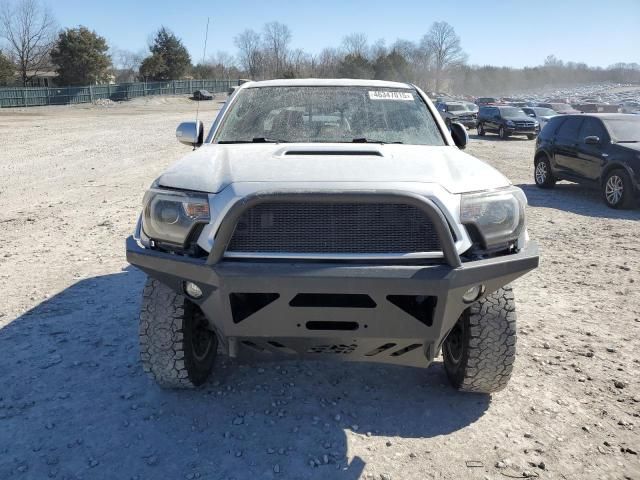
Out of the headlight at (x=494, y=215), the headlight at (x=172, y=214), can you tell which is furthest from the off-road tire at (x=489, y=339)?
the headlight at (x=172, y=214)

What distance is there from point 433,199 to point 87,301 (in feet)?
11.4

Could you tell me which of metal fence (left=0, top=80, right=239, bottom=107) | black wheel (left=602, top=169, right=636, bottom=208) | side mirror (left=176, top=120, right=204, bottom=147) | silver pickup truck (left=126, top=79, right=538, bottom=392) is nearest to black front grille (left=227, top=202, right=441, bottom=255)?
silver pickup truck (left=126, top=79, right=538, bottom=392)

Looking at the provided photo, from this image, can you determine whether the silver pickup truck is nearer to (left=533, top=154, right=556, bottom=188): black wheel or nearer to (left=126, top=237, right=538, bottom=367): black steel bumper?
(left=126, top=237, right=538, bottom=367): black steel bumper

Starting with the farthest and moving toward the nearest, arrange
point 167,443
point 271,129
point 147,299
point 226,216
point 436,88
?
point 436,88
point 271,129
point 147,299
point 167,443
point 226,216

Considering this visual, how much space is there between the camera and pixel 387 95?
14.1 ft

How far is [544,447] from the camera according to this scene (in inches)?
116

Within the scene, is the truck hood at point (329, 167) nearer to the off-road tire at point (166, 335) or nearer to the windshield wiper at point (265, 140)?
the windshield wiper at point (265, 140)

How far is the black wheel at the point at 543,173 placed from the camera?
1197 centimetres

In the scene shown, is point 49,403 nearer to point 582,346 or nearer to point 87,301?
point 87,301

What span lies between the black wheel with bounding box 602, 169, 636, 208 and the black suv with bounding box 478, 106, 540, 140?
53.4 ft

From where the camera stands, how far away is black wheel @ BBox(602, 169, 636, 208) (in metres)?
9.69

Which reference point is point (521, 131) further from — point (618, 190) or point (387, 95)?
point (387, 95)

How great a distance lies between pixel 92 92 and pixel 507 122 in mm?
42194

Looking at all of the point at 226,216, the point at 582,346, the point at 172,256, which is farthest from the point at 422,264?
the point at 582,346
